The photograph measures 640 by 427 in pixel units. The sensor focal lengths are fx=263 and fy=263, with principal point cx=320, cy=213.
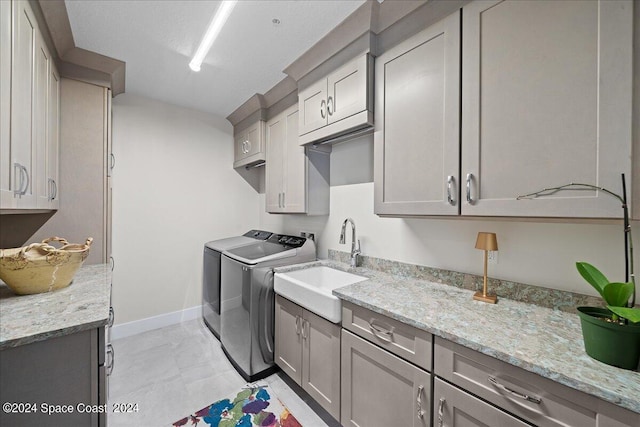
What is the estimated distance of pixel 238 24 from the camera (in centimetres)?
167

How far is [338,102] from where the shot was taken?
1820mm

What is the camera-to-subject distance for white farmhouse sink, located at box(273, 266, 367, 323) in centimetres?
150

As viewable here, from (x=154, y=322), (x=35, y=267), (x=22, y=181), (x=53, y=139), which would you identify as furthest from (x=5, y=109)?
(x=154, y=322)

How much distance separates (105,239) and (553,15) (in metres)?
3.04

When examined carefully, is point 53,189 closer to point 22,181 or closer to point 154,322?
point 22,181

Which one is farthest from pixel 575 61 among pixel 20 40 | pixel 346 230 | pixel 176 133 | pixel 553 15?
pixel 176 133

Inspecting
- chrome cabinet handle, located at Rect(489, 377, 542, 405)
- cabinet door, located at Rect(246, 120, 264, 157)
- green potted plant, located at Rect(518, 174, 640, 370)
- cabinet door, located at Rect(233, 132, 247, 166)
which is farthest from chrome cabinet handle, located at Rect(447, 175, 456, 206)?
cabinet door, located at Rect(233, 132, 247, 166)

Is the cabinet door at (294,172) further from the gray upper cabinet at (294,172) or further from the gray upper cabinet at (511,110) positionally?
the gray upper cabinet at (511,110)

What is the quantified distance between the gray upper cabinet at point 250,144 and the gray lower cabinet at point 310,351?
5.41 feet

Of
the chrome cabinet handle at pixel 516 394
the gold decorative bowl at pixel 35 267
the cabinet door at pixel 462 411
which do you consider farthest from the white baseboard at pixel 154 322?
the chrome cabinet handle at pixel 516 394

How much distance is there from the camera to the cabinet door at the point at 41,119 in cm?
138

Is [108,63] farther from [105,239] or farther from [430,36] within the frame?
[430,36]

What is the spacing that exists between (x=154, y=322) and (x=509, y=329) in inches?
129

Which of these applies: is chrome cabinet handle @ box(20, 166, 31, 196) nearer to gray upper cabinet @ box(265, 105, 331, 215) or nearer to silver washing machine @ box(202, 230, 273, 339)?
silver washing machine @ box(202, 230, 273, 339)
